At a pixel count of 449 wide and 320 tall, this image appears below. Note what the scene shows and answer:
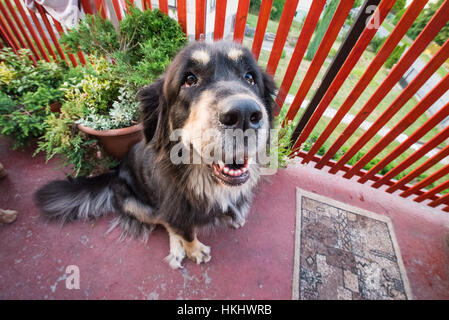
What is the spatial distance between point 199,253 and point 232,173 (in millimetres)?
1113

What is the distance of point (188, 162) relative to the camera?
1.62 metres

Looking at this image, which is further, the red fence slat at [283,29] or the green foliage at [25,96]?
the green foliage at [25,96]

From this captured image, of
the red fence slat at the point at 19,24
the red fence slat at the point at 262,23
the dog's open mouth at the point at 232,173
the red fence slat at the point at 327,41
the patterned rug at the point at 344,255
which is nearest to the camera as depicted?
the dog's open mouth at the point at 232,173

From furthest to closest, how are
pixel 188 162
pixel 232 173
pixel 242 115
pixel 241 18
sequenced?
pixel 241 18 < pixel 188 162 < pixel 232 173 < pixel 242 115

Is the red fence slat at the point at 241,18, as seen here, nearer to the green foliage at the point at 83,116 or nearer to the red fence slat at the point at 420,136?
the green foliage at the point at 83,116

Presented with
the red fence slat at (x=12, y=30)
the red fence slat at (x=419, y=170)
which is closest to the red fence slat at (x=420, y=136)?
the red fence slat at (x=419, y=170)

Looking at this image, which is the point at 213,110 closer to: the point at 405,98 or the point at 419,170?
the point at 405,98

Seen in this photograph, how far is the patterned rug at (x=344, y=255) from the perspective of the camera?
6.30 ft

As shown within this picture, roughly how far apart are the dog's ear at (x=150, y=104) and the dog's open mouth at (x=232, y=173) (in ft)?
2.57

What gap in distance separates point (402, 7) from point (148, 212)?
3287 millimetres

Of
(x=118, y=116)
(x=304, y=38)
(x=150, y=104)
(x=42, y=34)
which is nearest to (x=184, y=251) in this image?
(x=150, y=104)

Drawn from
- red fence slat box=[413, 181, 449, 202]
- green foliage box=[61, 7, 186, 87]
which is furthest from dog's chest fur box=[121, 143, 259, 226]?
red fence slat box=[413, 181, 449, 202]

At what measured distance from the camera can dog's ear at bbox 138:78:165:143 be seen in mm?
1732

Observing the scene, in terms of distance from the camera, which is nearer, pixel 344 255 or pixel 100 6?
pixel 344 255
